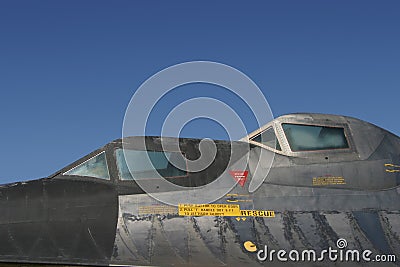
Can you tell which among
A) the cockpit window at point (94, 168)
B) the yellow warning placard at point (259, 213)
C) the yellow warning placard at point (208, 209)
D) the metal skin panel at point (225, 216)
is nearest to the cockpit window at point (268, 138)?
the metal skin panel at point (225, 216)

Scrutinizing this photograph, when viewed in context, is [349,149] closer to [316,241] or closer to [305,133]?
[305,133]

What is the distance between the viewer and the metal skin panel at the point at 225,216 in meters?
12.8

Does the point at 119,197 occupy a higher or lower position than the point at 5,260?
higher

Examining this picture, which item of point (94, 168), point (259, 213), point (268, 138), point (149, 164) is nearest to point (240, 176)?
point (259, 213)

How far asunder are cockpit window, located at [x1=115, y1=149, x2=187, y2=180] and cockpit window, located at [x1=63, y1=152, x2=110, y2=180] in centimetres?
36

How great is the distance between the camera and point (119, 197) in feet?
45.0

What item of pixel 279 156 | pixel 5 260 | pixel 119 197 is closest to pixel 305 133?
pixel 279 156

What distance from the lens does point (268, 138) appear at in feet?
51.7

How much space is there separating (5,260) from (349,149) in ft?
31.7

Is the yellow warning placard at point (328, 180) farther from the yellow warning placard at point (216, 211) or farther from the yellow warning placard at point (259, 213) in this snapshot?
the yellow warning placard at point (216, 211)

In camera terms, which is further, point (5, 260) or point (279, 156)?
point (279, 156)

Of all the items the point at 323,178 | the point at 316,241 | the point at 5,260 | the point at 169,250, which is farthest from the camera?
the point at 323,178

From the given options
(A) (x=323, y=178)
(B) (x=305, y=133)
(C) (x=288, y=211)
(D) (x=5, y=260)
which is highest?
(B) (x=305, y=133)

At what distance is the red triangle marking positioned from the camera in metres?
14.5
